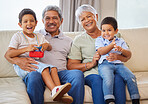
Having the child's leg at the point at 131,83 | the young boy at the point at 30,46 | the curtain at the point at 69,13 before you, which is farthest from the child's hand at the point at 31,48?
the curtain at the point at 69,13

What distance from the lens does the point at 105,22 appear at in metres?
2.07

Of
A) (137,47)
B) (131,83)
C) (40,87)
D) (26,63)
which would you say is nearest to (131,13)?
(137,47)

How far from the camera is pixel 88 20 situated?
7.52 feet

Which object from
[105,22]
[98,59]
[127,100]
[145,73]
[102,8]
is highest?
[102,8]

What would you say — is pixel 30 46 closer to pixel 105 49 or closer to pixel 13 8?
pixel 105 49

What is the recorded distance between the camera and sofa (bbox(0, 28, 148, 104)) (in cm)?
176

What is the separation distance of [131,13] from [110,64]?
223cm

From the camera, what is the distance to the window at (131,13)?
12.9 feet

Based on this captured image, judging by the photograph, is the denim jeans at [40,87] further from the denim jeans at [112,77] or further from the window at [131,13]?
the window at [131,13]

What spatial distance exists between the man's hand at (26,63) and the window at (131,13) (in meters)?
2.30

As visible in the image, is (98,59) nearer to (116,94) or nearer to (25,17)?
(116,94)

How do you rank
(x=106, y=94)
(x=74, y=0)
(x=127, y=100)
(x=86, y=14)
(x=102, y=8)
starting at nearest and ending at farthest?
(x=106, y=94), (x=127, y=100), (x=86, y=14), (x=74, y=0), (x=102, y=8)

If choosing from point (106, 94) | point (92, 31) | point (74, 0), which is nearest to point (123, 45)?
point (92, 31)

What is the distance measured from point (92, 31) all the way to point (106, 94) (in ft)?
2.54
